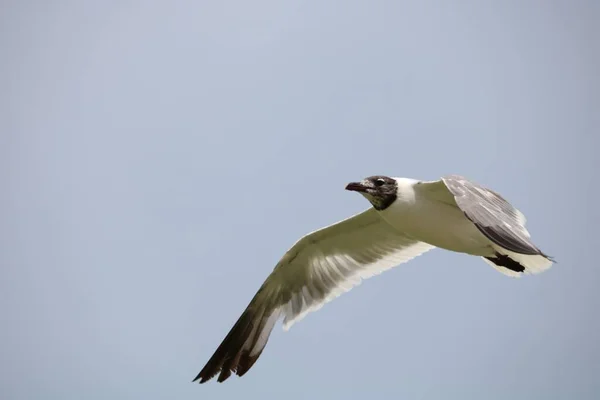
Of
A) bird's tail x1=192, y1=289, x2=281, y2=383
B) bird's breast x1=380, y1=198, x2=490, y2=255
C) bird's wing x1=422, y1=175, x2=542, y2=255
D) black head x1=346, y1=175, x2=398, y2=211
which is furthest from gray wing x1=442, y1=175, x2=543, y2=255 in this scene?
→ bird's tail x1=192, y1=289, x2=281, y2=383

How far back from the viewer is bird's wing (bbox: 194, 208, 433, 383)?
9516mm

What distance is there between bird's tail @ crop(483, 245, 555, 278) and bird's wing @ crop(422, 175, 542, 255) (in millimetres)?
522

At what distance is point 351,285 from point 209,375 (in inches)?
77.1

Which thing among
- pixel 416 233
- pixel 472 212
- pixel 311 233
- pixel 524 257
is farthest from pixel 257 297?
pixel 472 212

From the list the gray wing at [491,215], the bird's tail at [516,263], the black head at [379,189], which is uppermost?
the black head at [379,189]

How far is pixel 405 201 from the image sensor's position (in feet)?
27.0

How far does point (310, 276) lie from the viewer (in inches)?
388

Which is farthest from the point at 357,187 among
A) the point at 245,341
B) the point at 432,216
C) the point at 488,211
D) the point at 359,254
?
the point at 245,341

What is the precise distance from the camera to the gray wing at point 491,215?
6426mm

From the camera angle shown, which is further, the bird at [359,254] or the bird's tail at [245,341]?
the bird's tail at [245,341]

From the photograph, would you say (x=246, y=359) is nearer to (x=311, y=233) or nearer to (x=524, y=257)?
(x=311, y=233)

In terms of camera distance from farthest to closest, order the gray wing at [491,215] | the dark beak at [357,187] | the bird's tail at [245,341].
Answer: the bird's tail at [245,341]
the dark beak at [357,187]
the gray wing at [491,215]

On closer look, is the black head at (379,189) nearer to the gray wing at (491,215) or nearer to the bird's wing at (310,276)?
the gray wing at (491,215)

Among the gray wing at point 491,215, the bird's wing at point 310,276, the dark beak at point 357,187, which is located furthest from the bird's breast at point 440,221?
the bird's wing at point 310,276
